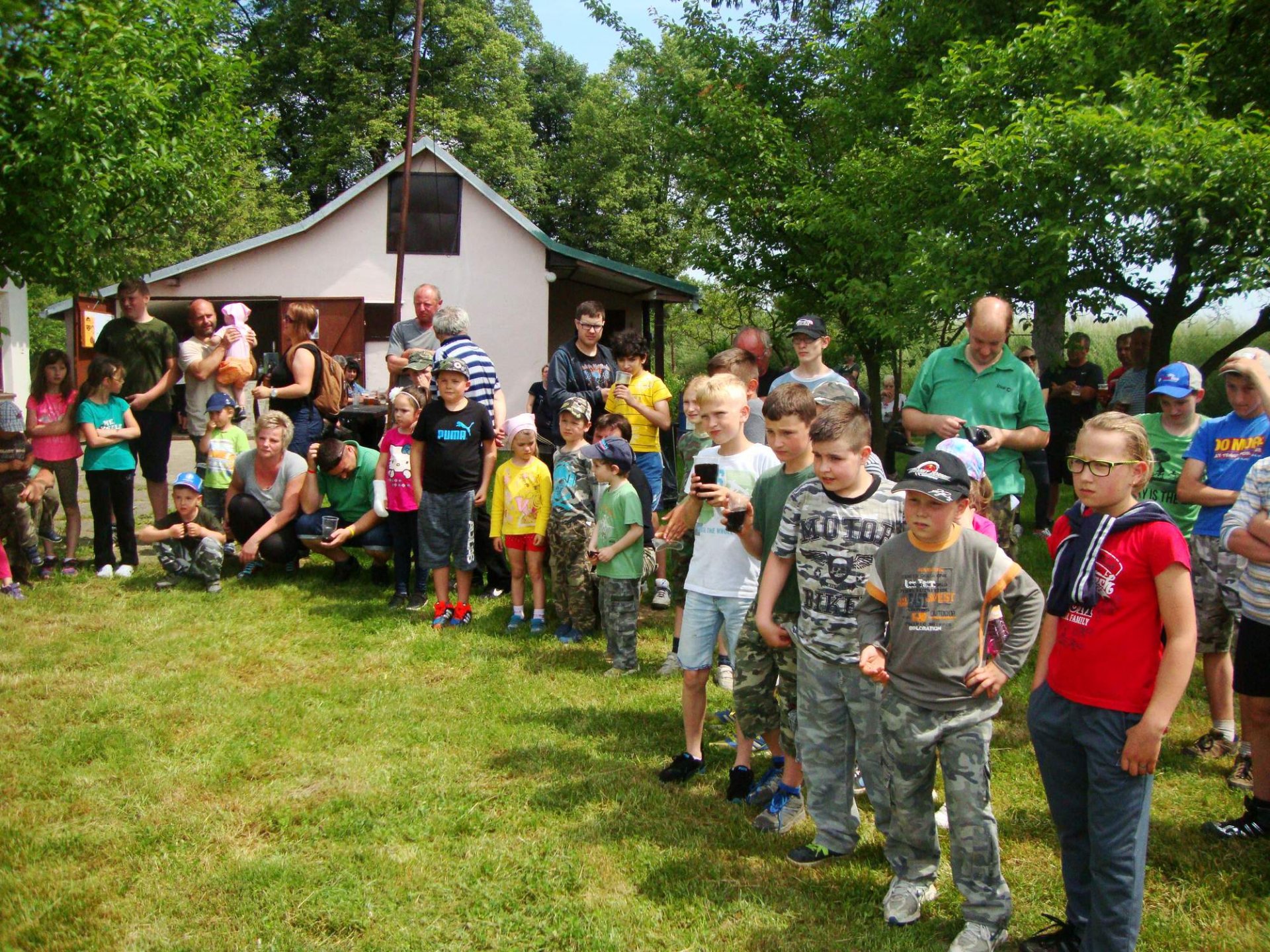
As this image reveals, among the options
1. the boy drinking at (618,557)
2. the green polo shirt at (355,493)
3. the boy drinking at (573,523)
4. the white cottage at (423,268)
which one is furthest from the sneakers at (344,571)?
the white cottage at (423,268)

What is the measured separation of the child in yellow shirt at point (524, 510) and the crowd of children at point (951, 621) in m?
0.86

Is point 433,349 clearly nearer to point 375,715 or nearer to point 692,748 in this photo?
point 375,715

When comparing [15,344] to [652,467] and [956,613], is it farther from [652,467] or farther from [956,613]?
[956,613]

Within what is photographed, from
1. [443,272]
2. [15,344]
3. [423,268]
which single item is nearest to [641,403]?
[443,272]

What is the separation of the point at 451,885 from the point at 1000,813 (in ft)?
7.50

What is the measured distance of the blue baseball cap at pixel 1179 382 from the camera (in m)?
5.00

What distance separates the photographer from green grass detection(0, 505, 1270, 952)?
344cm

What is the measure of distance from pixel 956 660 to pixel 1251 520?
148cm

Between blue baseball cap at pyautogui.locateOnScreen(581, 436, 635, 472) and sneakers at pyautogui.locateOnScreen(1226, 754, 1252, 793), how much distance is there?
3543 mm

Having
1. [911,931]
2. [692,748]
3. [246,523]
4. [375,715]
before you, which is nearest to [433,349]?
[246,523]

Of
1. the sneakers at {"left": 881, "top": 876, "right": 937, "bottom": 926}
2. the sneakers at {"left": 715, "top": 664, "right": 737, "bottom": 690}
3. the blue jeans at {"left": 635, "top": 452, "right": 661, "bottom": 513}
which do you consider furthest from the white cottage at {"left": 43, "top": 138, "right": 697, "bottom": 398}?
the sneakers at {"left": 881, "top": 876, "right": 937, "bottom": 926}

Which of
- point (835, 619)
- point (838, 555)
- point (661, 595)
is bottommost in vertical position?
point (661, 595)

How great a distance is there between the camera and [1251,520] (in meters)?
3.78

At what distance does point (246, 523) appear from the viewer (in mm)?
8195
